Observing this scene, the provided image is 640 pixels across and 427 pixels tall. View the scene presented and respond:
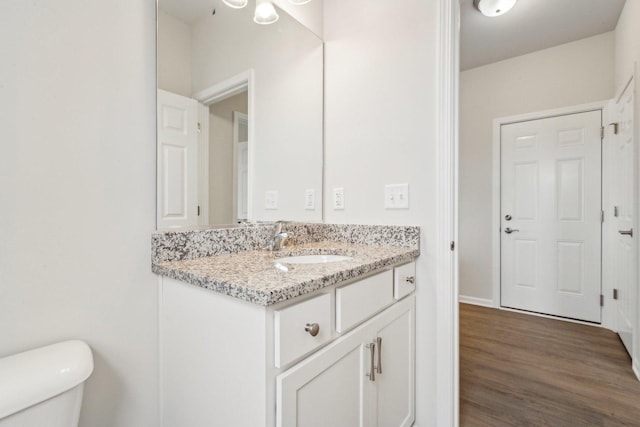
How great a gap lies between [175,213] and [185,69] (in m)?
0.51

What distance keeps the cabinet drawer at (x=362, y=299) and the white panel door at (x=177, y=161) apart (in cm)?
62

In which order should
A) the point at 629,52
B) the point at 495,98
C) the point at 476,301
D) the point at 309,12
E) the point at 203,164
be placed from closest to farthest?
the point at 203,164 < the point at 309,12 < the point at 629,52 < the point at 495,98 < the point at 476,301

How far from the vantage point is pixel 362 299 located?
995 millimetres

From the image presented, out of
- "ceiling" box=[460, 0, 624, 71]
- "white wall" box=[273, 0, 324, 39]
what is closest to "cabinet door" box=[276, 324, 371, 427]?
"white wall" box=[273, 0, 324, 39]

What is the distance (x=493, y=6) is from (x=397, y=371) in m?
2.47

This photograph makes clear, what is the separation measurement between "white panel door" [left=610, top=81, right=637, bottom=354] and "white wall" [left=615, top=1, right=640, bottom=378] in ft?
0.37

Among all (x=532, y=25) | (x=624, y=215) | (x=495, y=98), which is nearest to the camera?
(x=624, y=215)

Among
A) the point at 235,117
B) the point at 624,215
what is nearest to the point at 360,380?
the point at 235,117

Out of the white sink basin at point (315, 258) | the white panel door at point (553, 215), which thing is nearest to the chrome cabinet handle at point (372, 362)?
the white sink basin at point (315, 258)

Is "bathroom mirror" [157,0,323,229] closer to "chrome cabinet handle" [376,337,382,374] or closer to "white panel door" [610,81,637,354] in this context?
"chrome cabinet handle" [376,337,382,374]

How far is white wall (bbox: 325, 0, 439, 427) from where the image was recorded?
4.46 ft

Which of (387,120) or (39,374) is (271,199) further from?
(39,374)

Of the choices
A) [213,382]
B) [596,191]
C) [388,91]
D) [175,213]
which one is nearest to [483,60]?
[596,191]

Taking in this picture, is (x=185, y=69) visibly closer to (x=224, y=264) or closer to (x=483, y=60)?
(x=224, y=264)
